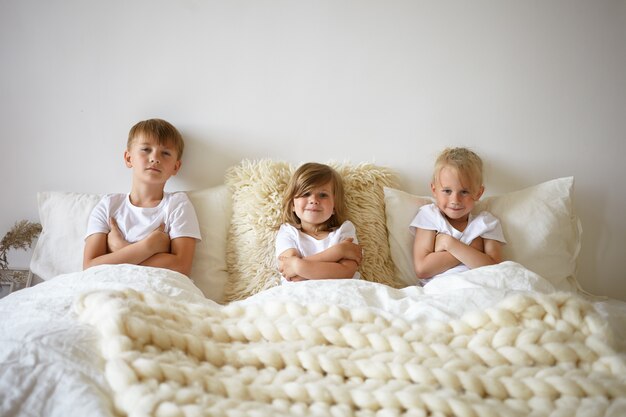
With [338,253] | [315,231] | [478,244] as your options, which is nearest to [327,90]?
[315,231]

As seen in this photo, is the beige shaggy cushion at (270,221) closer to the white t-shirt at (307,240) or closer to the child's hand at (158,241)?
the white t-shirt at (307,240)

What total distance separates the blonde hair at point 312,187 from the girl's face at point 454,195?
0.33 m

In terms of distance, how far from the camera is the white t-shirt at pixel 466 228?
4.19ft

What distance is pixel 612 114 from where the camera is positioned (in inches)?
58.4

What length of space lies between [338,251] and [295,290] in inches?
14.0

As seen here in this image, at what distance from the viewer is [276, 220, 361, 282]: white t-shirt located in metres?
1.26

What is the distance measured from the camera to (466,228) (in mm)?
1316

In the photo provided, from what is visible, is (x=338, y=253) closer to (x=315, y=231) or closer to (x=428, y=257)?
(x=315, y=231)

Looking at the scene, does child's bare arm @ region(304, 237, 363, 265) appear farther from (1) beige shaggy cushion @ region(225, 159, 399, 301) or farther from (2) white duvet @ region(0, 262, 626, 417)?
(2) white duvet @ region(0, 262, 626, 417)

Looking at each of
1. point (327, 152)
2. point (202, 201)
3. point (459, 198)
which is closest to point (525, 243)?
point (459, 198)

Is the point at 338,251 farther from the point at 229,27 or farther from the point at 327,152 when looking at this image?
the point at 229,27

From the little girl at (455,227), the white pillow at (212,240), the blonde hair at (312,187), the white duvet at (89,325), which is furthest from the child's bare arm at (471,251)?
the white pillow at (212,240)

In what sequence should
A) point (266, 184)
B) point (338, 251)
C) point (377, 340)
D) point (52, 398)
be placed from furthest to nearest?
point (266, 184)
point (338, 251)
point (377, 340)
point (52, 398)

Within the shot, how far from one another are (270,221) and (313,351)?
72 cm
